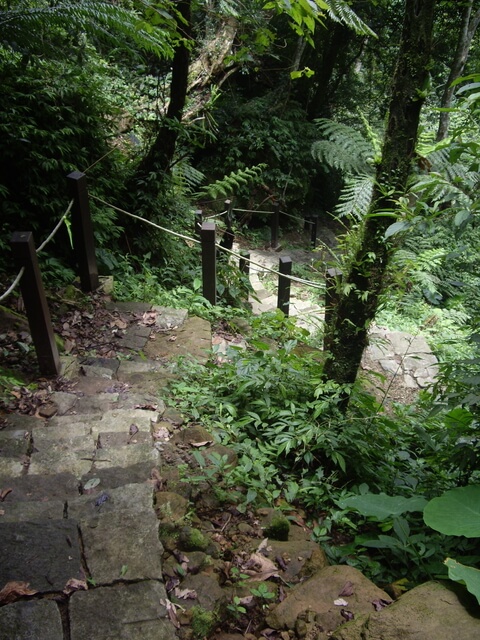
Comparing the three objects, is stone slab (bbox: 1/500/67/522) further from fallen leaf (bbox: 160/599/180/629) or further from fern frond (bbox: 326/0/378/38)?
fern frond (bbox: 326/0/378/38)

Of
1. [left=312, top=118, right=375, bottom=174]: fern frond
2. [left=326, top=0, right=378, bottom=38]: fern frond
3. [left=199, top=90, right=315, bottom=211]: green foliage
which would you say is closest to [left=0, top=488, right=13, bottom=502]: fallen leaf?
[left=326, top=0, right=378, bottom=38]: fern frond

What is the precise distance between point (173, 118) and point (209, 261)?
1739 millimetres

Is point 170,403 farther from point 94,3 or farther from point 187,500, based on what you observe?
point 94,3

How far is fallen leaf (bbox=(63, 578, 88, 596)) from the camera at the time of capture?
153 cm

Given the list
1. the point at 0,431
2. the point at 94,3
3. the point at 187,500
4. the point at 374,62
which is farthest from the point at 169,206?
the point at 374,62

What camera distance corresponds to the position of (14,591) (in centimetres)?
148

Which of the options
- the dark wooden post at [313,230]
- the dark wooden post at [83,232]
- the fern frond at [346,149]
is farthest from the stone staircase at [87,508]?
the dark wooden post at [313,230]

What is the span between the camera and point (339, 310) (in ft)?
9.02

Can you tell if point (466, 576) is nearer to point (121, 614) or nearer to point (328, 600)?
point (328, 600)

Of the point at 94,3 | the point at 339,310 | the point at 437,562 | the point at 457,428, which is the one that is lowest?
the point at 437,562

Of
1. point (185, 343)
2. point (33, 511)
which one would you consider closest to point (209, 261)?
Result: point (185, 343)

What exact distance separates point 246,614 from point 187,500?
0.60m

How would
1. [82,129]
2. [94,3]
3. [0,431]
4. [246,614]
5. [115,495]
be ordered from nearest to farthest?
1. [246,614]
2. [115,495]
3. [0,431]
4. [94,3]
5. [82,129]

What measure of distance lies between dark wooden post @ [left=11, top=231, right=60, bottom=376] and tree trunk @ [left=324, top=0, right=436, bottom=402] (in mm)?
1860
